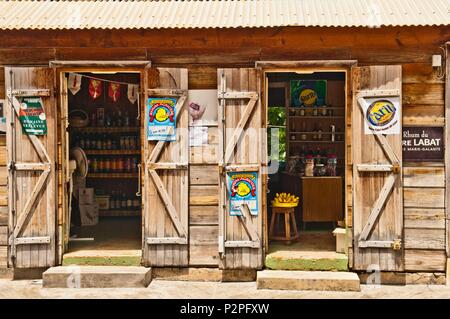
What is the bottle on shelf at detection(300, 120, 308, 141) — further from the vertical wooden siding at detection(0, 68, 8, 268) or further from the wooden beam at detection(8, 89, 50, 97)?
the vertical wooden siding at detection(0, 68, 8, 268)

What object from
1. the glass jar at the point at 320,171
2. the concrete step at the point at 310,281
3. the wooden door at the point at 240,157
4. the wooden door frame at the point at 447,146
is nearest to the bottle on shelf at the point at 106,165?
Answer: the glass jar at the point at 320,171

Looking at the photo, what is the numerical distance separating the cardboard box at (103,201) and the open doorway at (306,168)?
140 inches

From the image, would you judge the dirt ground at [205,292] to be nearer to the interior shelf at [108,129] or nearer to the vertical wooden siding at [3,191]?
the vertical wooden siding at [3,191]

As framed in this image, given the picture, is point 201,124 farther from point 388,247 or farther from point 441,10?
point 441,10

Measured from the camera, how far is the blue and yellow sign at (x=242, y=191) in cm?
801

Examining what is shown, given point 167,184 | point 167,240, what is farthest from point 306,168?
point 167,240

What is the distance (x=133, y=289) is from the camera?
7.80 meters

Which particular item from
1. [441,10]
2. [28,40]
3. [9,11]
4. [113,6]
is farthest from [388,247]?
[9,11]

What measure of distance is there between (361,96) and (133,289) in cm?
432

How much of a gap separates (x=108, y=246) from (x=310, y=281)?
3377 millimetres

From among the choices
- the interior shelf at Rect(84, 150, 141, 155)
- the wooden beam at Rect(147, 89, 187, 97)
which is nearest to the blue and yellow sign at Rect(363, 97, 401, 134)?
the wooden beam at Rect(147, 89, 187, 97)

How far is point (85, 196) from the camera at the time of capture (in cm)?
1123

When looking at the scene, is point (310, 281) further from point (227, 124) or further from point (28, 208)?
point (28, 208)
